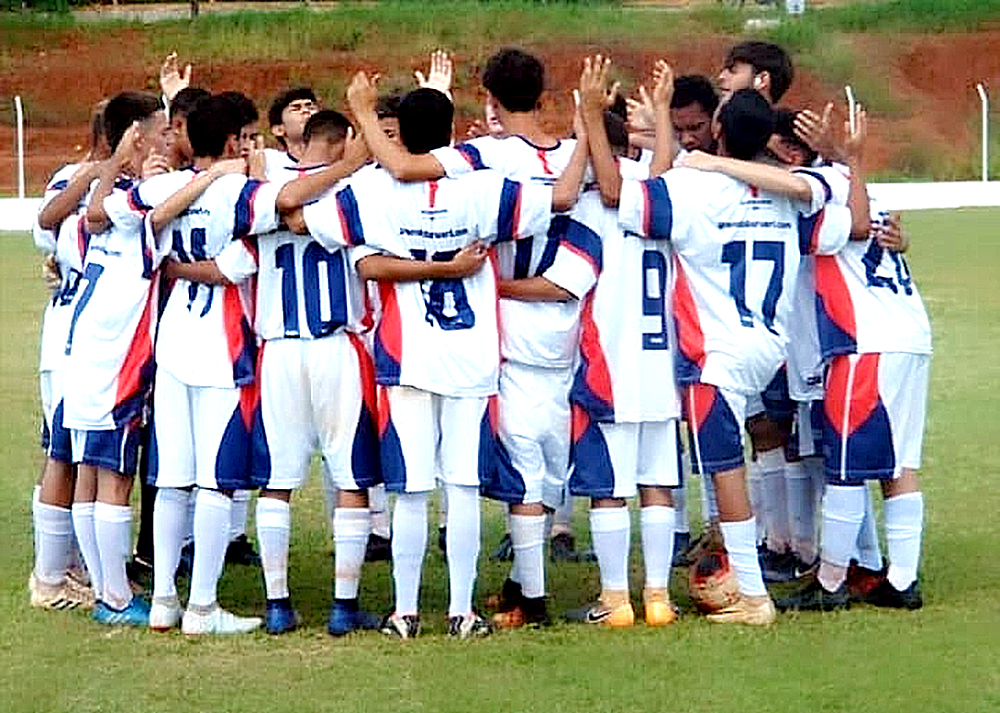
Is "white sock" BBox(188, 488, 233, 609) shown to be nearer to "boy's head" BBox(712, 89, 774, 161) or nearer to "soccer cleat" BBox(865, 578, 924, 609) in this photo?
"boy's head" BBox(712, 89, 774, 161)

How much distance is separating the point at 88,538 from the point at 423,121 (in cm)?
219

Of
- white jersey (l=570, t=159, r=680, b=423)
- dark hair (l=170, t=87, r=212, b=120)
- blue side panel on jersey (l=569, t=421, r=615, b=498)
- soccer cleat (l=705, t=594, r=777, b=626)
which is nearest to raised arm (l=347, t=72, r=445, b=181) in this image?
white jersey (l=570, t=159, r=680, b=423)

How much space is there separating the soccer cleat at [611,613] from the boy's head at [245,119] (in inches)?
87.2

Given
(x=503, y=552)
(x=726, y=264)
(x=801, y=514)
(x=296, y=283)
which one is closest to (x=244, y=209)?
(x=296, y=283)

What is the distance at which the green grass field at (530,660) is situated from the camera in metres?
6.48

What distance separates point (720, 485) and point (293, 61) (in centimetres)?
4601

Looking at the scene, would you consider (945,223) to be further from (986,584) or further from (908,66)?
(908,66)

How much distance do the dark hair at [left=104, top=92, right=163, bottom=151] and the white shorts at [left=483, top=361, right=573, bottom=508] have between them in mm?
1770

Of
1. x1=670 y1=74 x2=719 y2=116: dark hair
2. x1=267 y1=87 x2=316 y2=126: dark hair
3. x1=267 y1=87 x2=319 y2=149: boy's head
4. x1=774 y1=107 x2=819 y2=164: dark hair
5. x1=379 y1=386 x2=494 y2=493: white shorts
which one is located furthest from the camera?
x1=267 y1=87 x2=316 y2=126: dark hair

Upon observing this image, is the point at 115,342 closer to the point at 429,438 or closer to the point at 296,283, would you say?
the point at 296,283

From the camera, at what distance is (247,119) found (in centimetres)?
764

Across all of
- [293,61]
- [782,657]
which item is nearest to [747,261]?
[782,657]

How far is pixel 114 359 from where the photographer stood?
299 inches

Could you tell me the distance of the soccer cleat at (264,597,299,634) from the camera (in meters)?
7.44
